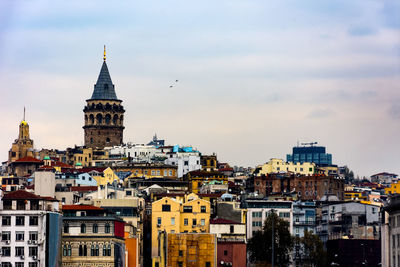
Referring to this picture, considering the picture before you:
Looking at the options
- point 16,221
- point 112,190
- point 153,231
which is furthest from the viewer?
point 112,190

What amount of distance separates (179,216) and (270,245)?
12.4 m

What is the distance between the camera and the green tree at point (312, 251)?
18050 centimetres

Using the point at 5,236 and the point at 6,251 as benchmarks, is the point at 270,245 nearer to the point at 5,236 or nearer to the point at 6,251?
the point at 5,236

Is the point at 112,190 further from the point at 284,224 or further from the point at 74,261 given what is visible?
the point at 74,261

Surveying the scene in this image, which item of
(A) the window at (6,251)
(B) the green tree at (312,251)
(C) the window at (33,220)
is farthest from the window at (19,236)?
(B) the green tree at (312,251)

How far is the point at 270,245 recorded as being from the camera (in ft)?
595

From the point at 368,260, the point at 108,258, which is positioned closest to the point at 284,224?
the point at 368,260

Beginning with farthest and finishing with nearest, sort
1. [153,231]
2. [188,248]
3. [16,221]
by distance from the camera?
1. [153,231]
2. [188,248]
3. [16,221]

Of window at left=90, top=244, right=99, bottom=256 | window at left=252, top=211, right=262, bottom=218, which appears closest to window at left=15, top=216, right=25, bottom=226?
window at left=90, top=244, right=99, bottom=256

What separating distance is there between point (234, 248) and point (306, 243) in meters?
19.4

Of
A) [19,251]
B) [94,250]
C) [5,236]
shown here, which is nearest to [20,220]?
[5,236]

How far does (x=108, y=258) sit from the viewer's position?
149375 millimetres

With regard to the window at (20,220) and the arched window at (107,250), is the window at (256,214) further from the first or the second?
the window at (20,220)

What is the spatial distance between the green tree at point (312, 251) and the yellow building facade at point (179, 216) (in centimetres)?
1471
